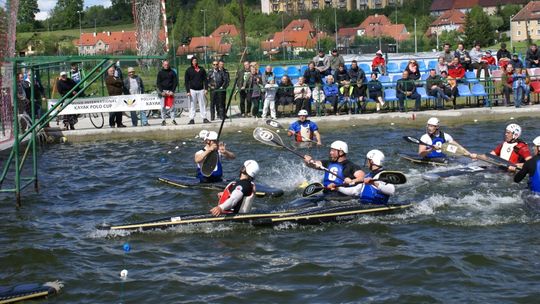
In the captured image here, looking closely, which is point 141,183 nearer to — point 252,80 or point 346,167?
point 346,167

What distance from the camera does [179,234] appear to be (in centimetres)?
1417

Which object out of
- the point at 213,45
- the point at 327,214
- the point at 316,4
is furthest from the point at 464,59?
the point at 316,4

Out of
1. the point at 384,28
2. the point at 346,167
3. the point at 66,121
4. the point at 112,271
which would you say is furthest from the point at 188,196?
the point at 384,28

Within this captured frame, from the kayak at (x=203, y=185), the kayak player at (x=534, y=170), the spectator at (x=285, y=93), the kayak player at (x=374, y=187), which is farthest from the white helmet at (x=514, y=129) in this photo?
the spectator at (x=285, y=93)

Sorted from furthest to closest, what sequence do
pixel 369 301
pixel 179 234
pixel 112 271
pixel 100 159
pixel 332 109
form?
1. pixel 332 109
2. pixel 100 159
3. pixel 179 234
4. pixel 112 271
5. pixel 369 301

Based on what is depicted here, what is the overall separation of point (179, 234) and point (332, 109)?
1374 cm

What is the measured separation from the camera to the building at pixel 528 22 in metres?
105

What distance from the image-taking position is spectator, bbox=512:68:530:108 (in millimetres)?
26375

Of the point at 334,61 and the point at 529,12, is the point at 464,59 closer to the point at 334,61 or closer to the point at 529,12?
the point at 334,61

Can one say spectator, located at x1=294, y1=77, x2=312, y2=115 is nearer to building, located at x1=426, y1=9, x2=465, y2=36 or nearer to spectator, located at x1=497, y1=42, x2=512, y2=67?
spectator, located at x1=497, y1=42, x2=512, y2=67

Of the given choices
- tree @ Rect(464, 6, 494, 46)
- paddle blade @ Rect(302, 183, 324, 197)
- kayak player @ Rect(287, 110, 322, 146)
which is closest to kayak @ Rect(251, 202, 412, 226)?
paddle blade @ Rect(302, 183, 324, 197)

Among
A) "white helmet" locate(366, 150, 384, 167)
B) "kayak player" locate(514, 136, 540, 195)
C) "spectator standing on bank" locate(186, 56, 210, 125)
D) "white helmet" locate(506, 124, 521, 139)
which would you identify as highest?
"spectator standing on bank" locate(186, 56, 210, 125)

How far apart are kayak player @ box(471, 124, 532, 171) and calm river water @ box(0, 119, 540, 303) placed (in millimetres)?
433

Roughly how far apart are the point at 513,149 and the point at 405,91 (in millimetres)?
9579
